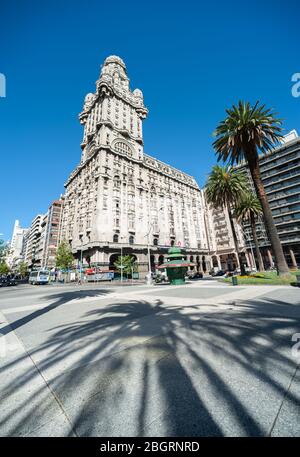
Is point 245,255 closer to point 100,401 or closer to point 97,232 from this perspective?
point 97,232

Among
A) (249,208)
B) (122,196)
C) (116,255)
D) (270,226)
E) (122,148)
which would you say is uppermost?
(122,148)

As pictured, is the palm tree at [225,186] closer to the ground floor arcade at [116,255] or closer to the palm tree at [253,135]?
the palm tree at [253,135]

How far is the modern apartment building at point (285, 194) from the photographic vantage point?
53.2 m

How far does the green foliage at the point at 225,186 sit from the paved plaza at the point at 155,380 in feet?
78.3

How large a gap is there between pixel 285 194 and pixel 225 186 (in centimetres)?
4316

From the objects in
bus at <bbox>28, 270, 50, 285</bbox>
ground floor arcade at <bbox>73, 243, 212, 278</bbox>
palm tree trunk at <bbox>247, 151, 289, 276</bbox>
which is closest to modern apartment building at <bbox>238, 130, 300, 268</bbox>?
ground floor arcade at <bbox>73, 243, 212, 278</bbox>

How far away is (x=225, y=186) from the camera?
26.4m

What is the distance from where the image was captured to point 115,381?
2.83 meters

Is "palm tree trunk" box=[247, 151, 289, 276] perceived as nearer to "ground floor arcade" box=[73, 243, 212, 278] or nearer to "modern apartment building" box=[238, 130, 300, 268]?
"ground floor arcade" box=[73, 243, 212, 278]

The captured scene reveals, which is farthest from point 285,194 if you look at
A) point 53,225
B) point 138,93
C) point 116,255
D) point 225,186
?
point 53,225

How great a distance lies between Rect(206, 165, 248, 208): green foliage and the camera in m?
26.3

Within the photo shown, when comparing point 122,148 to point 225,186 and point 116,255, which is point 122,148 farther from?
point 225,186

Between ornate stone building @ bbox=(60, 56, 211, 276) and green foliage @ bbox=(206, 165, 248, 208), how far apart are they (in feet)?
51.1

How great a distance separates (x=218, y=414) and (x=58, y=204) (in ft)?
294
